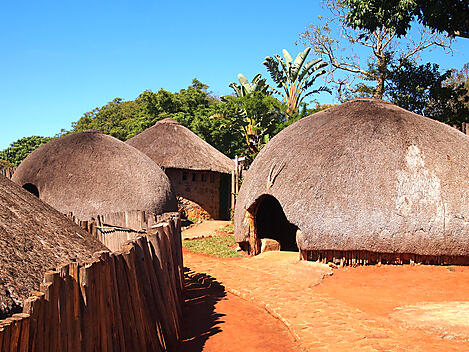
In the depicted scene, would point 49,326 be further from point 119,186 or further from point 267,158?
point 119,186

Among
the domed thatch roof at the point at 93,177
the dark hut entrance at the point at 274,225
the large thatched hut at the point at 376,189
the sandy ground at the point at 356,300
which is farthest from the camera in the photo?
the domed thatch roof at the point at 93,177

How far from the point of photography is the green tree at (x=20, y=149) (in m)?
30.3

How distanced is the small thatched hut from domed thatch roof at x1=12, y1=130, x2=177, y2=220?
15.4ft

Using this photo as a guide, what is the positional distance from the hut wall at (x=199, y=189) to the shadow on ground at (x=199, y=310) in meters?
11.4

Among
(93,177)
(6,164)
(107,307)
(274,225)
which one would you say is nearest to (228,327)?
(107,307)

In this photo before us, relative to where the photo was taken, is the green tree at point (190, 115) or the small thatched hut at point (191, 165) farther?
the green tree at point (190, 115)

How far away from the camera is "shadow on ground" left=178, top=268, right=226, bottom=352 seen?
5054 mm

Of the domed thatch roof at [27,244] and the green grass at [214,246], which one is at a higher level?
the domed thatch roof at [27,244]

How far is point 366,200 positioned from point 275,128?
497 inches

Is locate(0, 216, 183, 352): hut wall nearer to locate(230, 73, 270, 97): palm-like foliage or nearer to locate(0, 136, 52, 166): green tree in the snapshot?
locate(230, 73, 270, 97): palm-like foliage

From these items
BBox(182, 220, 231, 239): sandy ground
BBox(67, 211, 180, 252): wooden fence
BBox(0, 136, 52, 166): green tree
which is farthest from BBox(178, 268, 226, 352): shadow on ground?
BBox(0, 136, 52, 166): green tree

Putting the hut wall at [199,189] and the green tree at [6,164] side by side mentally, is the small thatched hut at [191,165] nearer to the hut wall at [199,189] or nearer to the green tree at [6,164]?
the hut wall at [199,189]

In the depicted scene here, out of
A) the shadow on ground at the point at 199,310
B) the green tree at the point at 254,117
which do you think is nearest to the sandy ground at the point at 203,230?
the green tree at the point at 254,117

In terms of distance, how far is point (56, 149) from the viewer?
1440 cm
